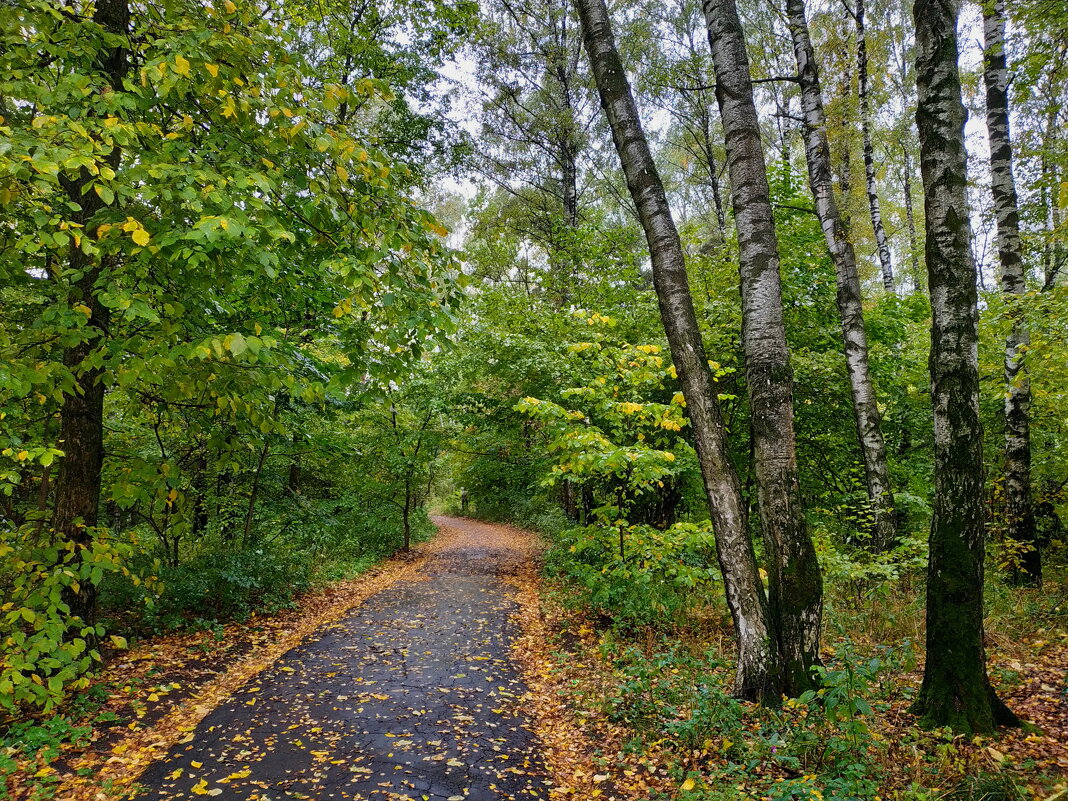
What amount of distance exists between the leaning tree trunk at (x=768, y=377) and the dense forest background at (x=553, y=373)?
0.08ft

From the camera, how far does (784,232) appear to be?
976 cm

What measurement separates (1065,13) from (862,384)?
178 inches

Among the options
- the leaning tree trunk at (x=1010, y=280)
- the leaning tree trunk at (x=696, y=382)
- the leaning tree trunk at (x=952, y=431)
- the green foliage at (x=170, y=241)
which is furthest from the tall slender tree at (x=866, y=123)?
the green foliage at (x=170, y=241)

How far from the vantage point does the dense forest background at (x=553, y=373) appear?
325cm

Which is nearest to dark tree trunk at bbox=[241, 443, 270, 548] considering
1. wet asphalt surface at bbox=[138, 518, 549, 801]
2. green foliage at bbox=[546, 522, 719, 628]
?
wet asphalt surface at bbox=[138, 518, 549, 801]

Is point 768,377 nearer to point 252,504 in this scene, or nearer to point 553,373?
point 553,373

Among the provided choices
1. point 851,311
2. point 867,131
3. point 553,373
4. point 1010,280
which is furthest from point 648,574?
point 867,131

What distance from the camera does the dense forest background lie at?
3.25 metres

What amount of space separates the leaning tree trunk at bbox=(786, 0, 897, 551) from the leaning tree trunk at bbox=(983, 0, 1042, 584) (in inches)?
66.9

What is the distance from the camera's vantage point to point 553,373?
30.7ft

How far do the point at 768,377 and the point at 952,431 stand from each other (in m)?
1.25

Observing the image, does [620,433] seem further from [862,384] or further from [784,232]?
[784,232]

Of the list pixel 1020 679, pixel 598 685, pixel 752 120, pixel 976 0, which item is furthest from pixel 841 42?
pixel 598 685

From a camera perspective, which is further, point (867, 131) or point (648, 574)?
point (867, 131)
